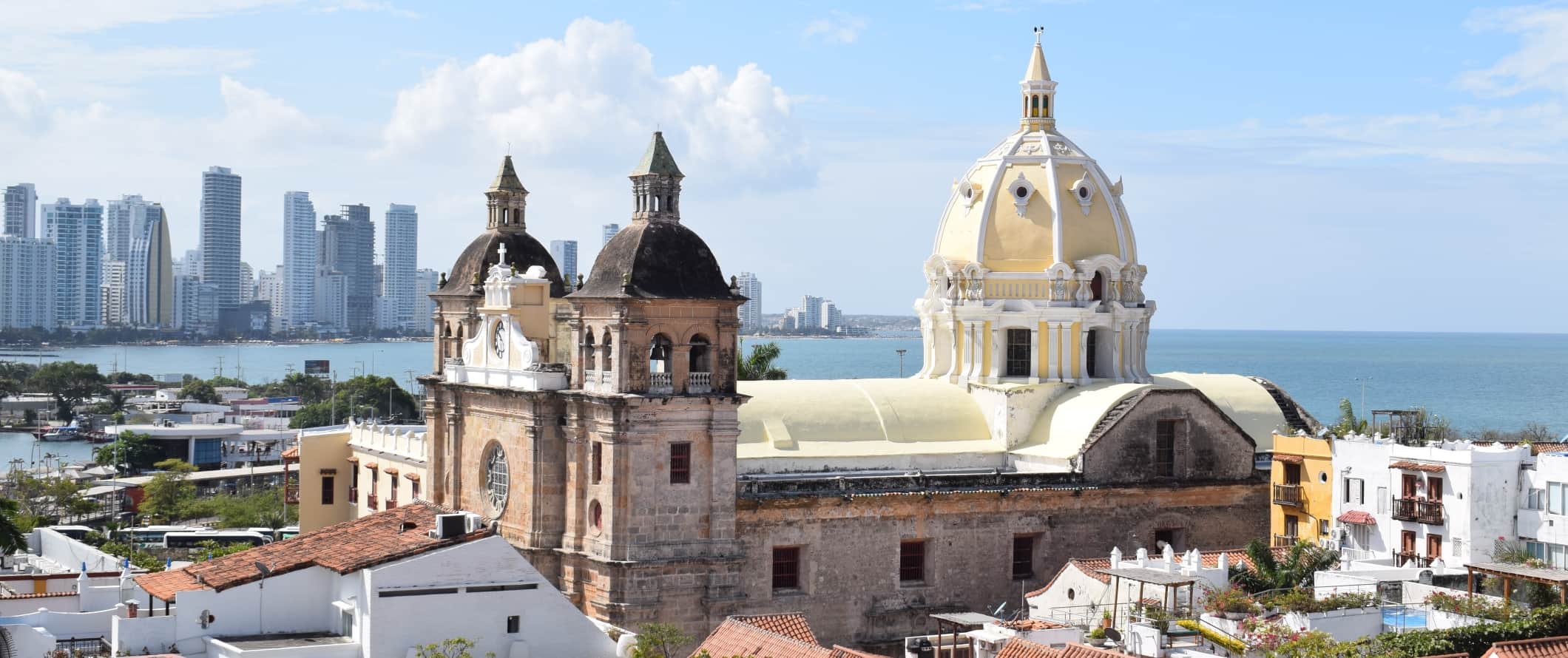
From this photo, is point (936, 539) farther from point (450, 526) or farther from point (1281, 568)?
point (450, 526)

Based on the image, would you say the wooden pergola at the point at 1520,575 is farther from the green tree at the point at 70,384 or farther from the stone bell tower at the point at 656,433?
the green tree at the point at 70,384

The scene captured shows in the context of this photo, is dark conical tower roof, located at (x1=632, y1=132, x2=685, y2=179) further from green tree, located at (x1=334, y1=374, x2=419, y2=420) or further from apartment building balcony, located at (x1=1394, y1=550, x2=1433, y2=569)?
green tree, located at (x1=334, y1=374, x2=419, y2=420)

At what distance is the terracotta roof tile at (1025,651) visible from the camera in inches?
1326

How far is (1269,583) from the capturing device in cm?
4281

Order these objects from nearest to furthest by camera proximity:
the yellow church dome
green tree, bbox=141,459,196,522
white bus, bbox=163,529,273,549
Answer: the yellow church dome
white bus, bbox=163,529,273,549
green tree, bbox=141,459,196,522

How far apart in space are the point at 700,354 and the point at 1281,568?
1417cm

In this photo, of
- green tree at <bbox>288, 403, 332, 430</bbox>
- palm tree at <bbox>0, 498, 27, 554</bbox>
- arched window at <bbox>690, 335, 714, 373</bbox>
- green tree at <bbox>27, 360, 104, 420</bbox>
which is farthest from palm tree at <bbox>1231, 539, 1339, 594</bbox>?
green tree at <bbox>27, 360, 104, 420</bbox>

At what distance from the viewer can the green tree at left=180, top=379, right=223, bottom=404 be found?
177 meters

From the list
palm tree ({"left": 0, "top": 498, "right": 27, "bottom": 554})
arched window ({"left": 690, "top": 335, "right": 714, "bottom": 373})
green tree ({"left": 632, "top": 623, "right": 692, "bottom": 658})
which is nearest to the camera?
green tree ({"left": 632, "top": 623, "right": 692, "bottom": 658})

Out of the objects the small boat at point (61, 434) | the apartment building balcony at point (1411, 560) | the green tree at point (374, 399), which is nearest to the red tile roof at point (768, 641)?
the apartment building balcony at point (1411, 560)

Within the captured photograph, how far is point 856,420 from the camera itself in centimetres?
5453

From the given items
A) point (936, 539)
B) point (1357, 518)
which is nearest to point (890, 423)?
point (936, 539)

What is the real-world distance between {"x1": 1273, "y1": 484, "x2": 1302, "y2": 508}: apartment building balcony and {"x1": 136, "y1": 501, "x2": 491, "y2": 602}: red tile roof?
69.9ft

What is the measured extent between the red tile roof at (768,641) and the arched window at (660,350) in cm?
905
